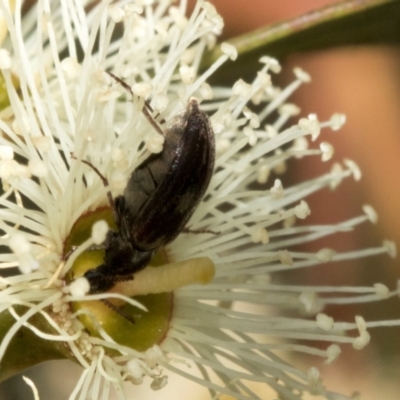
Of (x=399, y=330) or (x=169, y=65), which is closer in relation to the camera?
(x=169, y=65)

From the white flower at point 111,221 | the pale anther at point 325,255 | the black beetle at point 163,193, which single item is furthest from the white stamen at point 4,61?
the pale anther at point 325,255

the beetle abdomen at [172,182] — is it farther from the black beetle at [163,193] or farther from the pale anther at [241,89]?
the pale anther at [241,89]

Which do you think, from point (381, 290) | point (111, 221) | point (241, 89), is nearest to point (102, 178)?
point (111, 221)

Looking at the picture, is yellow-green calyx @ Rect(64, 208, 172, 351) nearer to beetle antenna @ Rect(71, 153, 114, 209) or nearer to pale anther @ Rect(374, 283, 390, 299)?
beetle antenna @ Rect(71, 153, 114, 209)

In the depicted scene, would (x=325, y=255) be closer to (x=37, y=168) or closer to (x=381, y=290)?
(x=381, y=290)

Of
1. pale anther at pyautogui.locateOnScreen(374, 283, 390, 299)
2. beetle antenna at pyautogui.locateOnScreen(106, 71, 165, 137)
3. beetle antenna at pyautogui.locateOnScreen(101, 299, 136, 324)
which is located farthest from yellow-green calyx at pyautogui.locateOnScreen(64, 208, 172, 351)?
pale anther at pyautogui.locateOnScreen(374, 283, 390, 299)

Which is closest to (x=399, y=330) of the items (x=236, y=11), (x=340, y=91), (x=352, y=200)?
(x=352, y=200)

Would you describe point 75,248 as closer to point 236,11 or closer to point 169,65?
point 169,65
